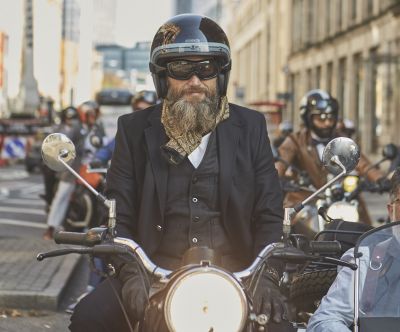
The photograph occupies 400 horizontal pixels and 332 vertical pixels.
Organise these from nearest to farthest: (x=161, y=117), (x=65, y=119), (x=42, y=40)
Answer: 1. (x=161, y=117)
2. (x=65, y=119)
3. (x=42, y=40)

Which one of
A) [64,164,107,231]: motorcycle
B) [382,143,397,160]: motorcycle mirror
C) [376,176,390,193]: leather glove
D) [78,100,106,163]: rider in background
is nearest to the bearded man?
[376,176,390,193]: leather glove

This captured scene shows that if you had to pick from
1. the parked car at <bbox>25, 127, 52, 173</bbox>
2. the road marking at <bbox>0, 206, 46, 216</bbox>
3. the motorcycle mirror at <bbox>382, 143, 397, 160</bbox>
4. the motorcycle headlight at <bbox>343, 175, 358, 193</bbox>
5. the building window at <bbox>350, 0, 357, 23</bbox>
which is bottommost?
the parked car at <bbox>25, 127, 52, 173</bbox>

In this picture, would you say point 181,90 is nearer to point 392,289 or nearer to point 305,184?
point 392,289

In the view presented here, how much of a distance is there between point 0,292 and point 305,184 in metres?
2.87

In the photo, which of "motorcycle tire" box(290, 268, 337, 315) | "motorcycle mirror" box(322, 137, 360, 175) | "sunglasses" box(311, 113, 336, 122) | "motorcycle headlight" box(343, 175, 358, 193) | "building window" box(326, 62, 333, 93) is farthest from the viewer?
"building window" box(326, 62, 333, 93)

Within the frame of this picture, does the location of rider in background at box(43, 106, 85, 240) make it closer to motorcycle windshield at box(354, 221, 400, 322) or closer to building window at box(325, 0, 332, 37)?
motorcycle windshield at box(354, 221, 400, 322)

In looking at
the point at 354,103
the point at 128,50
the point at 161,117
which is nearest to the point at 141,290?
the point at 161,117

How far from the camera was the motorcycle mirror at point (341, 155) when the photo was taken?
3754 mm

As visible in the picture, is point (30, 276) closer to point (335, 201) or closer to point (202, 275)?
point (335, 201)

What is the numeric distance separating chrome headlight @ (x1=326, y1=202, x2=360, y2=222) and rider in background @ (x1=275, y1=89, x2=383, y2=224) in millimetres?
1289

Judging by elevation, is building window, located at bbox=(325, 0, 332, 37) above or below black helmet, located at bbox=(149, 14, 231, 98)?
above

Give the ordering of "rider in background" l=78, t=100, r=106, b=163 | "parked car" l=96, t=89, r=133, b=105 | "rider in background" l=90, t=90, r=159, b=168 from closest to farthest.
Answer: "rider in background" l=90, t=90, r=159, b=168 < "rider in background" l=78, t=100, r=106, b=163 < "parked car" l=96, t=89, r=133, b=105

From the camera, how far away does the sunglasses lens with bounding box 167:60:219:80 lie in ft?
12.9

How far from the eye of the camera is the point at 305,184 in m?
9.46
